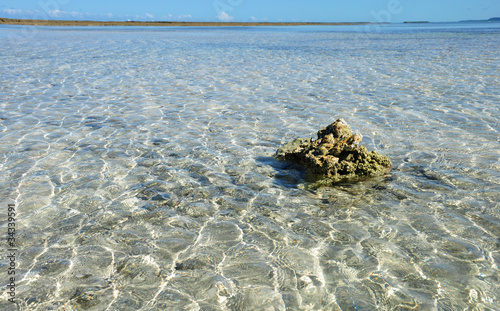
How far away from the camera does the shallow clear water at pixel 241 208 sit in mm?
3844

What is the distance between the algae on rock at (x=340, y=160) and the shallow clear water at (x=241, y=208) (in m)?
0.26

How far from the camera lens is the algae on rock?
20.5ft

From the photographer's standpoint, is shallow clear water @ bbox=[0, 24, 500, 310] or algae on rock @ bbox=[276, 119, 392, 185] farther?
algae on rock @ bbox=[276, 119, 392, 185]

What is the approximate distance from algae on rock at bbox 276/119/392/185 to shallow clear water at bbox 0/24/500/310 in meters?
0.26

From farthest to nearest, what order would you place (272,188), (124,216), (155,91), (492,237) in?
1. (155,91)
2. (272,188)
3. (124,216)
4. (492,237)

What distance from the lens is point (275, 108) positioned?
1139 centimetres

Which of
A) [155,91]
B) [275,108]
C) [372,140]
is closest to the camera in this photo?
[372,140]

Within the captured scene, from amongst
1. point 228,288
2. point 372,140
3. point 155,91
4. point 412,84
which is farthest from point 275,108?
point 228,288

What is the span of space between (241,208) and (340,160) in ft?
6.79

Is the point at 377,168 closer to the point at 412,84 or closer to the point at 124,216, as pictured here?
the point at 124,216

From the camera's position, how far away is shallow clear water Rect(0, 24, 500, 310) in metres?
3.84

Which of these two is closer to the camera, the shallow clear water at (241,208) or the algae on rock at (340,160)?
the shallow clear water at (241,208)

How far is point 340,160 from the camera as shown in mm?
6445

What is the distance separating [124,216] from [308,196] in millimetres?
2802
